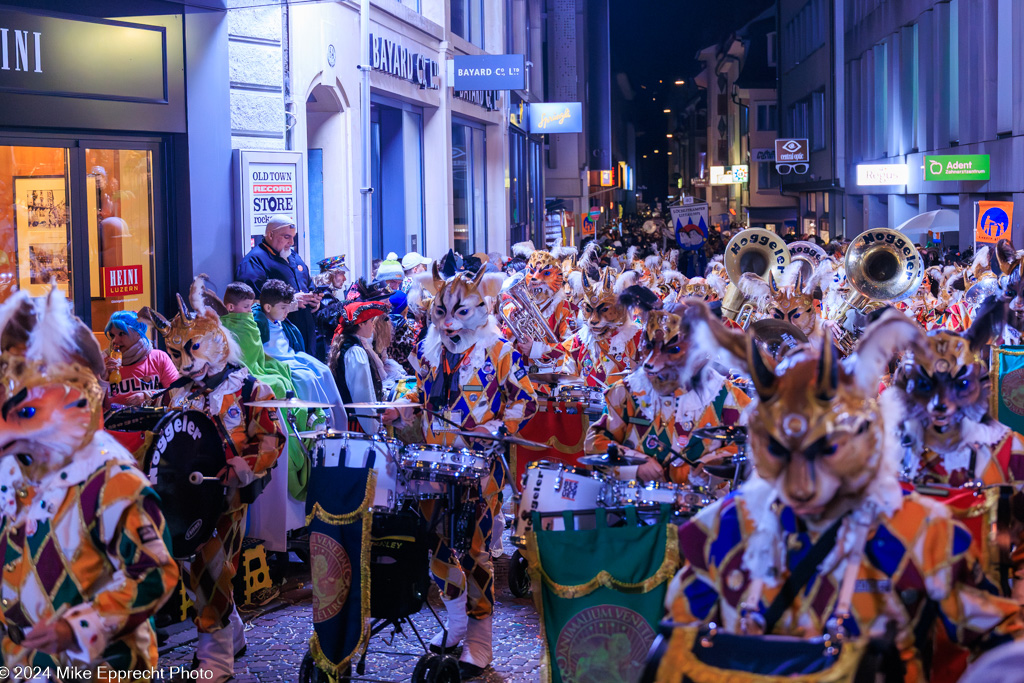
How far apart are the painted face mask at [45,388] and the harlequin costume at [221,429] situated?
200cm

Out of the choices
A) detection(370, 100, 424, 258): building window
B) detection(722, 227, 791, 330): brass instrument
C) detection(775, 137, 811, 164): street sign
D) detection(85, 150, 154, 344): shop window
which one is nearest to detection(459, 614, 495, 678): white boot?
detection(85, 150, 154, 344): shop window

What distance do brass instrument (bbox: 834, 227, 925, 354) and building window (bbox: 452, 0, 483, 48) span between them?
15219mm

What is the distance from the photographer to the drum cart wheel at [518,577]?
24.0 feet

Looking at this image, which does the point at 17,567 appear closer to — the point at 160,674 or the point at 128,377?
the point at 160,674

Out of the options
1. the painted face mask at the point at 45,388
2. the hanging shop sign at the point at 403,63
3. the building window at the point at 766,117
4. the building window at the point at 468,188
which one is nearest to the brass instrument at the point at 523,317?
the painted face mask at the point at 45,388

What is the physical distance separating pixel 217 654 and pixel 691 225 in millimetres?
16578

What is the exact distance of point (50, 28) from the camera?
375 inches

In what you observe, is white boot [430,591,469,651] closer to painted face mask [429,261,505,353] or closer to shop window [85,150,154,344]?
painted face mask [429,261,505,353]

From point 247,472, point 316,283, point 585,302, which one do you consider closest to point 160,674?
point 247,472

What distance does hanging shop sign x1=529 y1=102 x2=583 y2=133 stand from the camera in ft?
105

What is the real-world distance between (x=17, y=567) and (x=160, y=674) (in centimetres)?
246

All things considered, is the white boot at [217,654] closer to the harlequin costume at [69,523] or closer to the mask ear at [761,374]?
the harlequin costume at [69,523]

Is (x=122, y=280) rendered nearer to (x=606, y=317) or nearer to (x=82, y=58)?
(x=82, y=58)

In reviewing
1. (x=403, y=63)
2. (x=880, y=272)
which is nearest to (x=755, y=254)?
(x=880, y=272)
